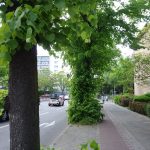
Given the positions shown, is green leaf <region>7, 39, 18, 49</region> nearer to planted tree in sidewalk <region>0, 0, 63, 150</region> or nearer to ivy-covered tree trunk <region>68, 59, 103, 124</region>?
planted tree in sidewalk <region>0, 0, 63, 150</region>

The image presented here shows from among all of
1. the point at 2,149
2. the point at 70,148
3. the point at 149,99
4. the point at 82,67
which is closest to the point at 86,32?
the point at 70,148

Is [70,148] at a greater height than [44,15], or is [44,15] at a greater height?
[44,15]

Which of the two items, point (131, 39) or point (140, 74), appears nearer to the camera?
point (131, 39)

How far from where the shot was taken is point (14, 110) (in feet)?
10.9

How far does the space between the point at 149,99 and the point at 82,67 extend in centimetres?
1710

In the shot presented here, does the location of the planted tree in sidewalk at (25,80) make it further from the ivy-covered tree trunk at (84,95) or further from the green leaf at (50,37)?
the ivy-covered tree trunk at (84,95)

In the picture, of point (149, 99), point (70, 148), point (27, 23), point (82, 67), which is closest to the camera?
point (27, 23)

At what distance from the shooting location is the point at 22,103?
329 centimetres

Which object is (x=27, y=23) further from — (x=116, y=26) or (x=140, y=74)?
(x=140, y=74)

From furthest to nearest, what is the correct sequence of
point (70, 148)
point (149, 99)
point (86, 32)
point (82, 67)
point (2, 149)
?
point (149, 99)
point (82, 67)
point (2, 149)
point (70, 148)
point (86, 32)

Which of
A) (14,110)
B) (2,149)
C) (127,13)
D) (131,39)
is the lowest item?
(2,149)

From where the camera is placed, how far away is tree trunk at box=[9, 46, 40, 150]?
10.8 feet

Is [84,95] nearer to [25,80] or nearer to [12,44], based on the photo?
[25,80]

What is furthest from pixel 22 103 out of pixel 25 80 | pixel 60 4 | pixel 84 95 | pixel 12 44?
pixel 84 95
